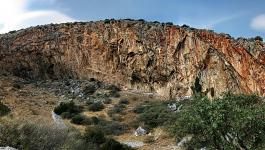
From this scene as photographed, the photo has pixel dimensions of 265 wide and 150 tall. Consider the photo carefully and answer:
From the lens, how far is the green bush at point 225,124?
2095 centimetres

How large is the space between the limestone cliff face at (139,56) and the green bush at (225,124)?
4214cm

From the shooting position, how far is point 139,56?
229 feet

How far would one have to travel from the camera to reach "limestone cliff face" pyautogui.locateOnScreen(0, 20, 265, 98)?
6581 cm

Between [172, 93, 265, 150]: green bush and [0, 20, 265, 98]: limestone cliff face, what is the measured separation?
138 feet

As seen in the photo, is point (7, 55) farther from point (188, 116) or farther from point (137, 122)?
point (188, 116)

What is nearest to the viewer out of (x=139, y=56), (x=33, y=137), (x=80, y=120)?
(x=33, y=137)

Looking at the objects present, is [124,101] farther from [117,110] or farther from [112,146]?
[112,146]

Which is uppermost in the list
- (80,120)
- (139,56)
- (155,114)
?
(139,56)

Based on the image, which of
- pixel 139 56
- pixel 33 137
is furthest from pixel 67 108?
pixel 33 137

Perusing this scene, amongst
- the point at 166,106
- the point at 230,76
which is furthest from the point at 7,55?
the point at 230,76

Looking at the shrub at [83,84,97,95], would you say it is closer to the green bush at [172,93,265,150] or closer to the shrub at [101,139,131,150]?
the shrub at [101,139,131,150]

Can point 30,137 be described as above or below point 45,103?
above

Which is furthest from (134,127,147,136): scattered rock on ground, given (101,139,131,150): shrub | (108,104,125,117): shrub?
(101,139,131,150): shrub

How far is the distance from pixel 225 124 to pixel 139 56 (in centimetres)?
4871
